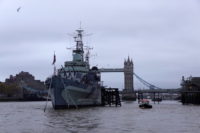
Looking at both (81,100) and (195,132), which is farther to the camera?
(81,100)

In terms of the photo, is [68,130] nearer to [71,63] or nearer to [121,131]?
[121,131]

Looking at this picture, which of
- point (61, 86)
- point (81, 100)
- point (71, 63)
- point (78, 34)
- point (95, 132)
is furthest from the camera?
point (78, 34)

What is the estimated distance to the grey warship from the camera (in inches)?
3297

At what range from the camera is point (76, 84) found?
87438mm

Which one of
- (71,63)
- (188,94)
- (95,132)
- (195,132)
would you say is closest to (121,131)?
(95,132)

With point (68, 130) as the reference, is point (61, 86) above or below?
above

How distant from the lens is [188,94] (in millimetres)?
136375

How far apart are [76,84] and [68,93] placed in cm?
300

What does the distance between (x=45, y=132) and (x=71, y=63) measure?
199ft

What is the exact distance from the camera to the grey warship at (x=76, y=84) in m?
83.8

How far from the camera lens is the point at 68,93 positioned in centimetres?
8525

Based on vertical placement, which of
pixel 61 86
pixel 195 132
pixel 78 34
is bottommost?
pixel 195 132

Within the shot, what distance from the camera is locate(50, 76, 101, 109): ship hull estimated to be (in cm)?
8341

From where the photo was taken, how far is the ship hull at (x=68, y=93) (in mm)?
83412
